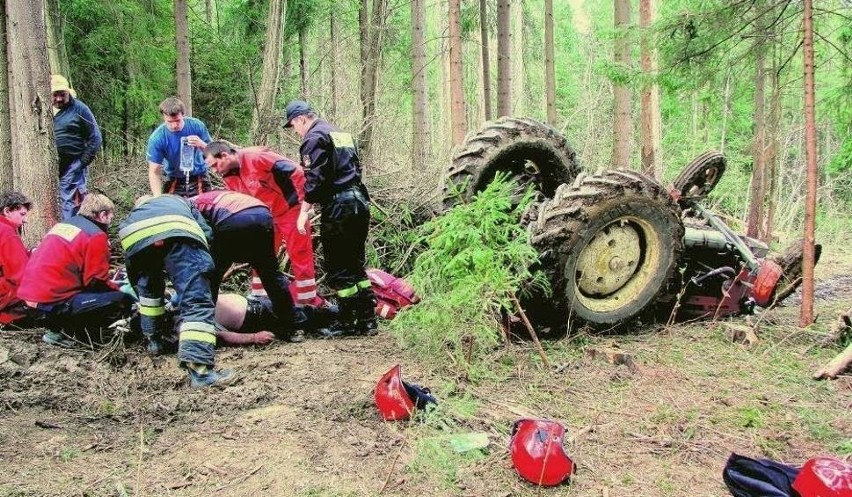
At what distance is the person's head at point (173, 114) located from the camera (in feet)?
19.6

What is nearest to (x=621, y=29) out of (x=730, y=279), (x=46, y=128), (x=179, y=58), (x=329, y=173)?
(x=730, y=279)

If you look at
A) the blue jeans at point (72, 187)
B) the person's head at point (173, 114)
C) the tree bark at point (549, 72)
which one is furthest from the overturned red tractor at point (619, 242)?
the tree bark at point (549, 72)

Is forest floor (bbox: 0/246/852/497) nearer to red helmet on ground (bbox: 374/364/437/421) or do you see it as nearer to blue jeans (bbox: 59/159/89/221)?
red helmet on ground (bbox: 374/364/437/421)

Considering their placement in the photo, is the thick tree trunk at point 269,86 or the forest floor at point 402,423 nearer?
the forest floor at point 402,423

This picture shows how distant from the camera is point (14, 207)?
478 centimetres

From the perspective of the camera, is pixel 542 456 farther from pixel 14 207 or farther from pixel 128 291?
pixel 14 207

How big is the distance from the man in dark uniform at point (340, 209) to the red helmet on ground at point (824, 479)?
3.44m

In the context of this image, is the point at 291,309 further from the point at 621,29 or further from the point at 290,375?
the point at 621,29

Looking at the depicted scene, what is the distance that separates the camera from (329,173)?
493 centimetres

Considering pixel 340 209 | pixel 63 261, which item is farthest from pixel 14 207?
pixel 340 209

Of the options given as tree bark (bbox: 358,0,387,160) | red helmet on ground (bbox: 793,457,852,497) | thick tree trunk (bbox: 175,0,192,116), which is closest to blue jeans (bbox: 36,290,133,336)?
red helmet on ground (bbox: 793,457,852,497)

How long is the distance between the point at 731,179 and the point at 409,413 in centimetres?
1698

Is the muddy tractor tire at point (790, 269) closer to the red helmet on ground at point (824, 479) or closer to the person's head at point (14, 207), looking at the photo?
the red helmet on ground at point (824, 479)

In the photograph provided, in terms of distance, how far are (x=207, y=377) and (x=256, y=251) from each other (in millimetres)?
1152
